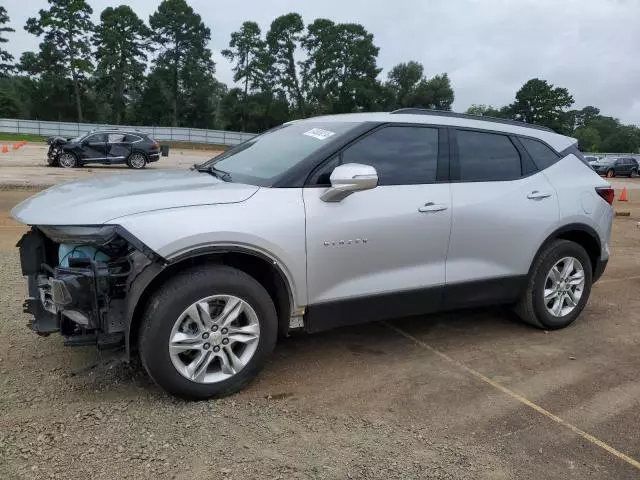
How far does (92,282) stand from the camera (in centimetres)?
308

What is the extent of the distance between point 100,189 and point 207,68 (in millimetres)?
75737

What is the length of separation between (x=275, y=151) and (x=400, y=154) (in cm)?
90

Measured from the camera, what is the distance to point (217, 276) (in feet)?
10.8

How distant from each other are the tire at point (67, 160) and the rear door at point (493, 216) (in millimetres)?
19465

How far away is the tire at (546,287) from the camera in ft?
15.4

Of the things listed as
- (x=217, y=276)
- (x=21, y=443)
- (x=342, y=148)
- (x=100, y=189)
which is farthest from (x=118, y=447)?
(x=342, y=148)

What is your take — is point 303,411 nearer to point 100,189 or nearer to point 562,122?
point 100,189

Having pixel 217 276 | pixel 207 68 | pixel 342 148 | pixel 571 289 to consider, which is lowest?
pixel 571 289

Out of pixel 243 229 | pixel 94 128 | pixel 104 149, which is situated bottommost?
pixel 243 229

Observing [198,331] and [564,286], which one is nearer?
[198,331]

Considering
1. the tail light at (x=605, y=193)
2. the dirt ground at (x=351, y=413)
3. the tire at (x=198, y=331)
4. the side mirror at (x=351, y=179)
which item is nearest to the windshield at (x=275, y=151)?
the side mirror at (x=351, y=179)

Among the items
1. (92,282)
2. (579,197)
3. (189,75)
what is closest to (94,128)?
(189,75)

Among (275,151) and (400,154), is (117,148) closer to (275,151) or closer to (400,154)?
(275,151)

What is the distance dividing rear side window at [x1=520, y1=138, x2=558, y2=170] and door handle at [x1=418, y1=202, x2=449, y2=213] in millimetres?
1210
